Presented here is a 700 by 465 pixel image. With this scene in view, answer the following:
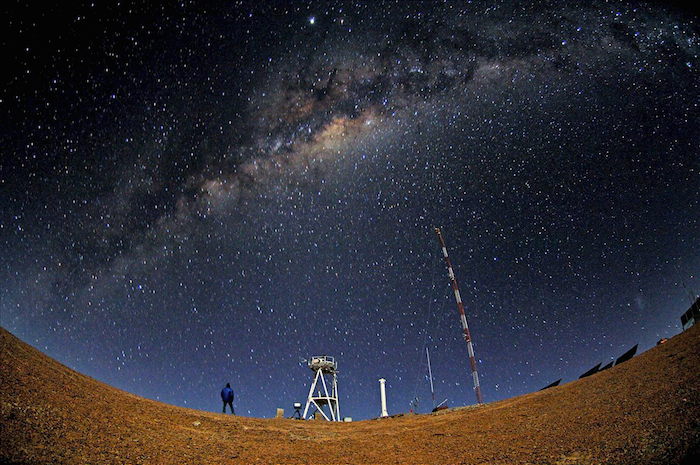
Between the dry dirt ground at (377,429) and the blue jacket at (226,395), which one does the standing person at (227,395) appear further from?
the dry dirt ground at (377,429)

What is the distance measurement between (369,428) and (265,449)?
5.08 m

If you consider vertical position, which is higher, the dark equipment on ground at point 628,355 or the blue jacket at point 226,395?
the blue jacket at point 226,395

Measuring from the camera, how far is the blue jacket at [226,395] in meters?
17.5

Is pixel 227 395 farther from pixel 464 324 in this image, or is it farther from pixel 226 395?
pixel 464 324

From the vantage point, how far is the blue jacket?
1747 centimetres

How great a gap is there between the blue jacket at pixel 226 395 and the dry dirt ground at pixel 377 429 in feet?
19.2

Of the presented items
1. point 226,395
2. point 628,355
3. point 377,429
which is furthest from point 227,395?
point 628,355

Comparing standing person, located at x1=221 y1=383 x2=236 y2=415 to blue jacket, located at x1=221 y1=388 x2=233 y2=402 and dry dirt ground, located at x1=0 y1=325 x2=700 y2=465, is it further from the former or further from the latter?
dry dirt ground, located at x1=0 y1=325 x2=700 y2=465

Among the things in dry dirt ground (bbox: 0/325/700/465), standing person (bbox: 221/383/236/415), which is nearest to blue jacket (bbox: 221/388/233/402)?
standing person (bbox: 221/383/236/415)

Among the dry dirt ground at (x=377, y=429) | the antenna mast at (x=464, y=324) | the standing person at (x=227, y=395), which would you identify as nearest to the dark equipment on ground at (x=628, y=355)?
the dry dirt ground at (x=377, y=429)

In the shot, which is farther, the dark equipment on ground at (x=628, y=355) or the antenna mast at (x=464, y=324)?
the antenna mast at (x=464, y=324)

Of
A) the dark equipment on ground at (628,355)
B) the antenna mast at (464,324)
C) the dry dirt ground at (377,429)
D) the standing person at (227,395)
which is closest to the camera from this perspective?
the dry dirt ground at (377,429)

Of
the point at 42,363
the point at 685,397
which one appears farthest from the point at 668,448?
the point at 42,363

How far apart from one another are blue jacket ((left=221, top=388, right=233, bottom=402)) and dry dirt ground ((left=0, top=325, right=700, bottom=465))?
5837 mm
